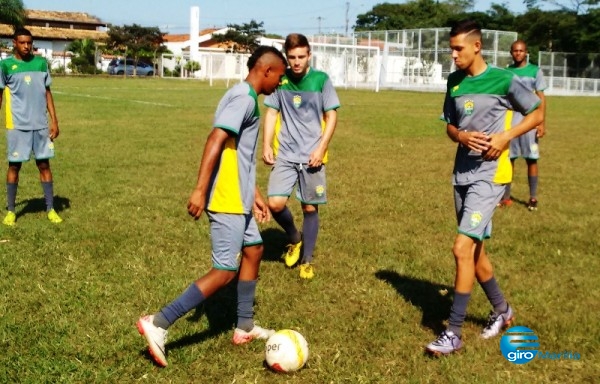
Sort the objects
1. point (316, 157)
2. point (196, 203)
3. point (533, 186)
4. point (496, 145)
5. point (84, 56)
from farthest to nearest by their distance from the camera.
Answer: point (84, 56)
point (533, 186)
point (316, 157)
point (496, 145)
point (196, 203)

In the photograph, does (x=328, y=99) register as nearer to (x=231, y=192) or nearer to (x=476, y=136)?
(x=476, y=136)

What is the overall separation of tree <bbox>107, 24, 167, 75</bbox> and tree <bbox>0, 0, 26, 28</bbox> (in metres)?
9.46

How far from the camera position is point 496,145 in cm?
453

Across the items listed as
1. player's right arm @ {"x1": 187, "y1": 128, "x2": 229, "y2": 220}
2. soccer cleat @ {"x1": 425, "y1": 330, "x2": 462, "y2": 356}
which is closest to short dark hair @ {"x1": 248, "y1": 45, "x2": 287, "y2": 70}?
player's right arm @ {"x1": 187, "y1": 128, "x2": 229, "y2": 220}

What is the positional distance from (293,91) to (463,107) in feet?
6.58

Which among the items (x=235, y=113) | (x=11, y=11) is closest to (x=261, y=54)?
(x=235, y=113)

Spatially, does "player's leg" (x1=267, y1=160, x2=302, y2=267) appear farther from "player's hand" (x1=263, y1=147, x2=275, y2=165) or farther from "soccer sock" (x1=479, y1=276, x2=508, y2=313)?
"soccer sock" (x1=479, y1=276, x2=508, y2=313)

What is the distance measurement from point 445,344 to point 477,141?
4.64 ft

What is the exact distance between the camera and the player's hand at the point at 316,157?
6211 mm

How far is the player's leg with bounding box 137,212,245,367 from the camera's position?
14.1 ft

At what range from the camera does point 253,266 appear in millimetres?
4719

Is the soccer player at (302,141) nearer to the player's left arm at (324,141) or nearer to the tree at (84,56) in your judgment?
the player's left arm at (324,141)

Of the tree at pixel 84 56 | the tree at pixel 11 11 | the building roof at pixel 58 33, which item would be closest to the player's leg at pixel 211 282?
the tree at pixel 84 56

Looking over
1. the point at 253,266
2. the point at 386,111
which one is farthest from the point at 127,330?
the point at 386,111
